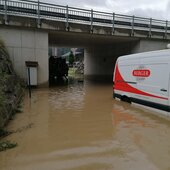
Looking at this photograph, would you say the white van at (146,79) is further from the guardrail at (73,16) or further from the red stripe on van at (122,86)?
the guardrail at (73,16)

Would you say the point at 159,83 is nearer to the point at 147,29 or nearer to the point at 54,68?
the point at 147,29

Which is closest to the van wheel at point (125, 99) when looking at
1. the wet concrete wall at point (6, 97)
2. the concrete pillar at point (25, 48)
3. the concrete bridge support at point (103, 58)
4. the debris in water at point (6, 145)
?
the wet concrete wall at point (6, 97)

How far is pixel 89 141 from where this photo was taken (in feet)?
14.1

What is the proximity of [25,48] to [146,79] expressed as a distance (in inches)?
370

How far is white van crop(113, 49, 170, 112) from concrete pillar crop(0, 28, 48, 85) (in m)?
6.74

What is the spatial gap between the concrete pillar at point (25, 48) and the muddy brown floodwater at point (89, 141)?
6938 millimetres

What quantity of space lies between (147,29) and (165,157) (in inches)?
597

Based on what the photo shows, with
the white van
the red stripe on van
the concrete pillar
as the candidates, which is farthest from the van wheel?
the concrete pillar

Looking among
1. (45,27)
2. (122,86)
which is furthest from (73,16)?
(122,86)

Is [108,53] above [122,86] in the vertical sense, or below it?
above

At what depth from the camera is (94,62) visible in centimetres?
2673

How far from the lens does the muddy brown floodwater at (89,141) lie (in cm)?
328

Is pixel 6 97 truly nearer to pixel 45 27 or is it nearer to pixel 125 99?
pixel 125 99

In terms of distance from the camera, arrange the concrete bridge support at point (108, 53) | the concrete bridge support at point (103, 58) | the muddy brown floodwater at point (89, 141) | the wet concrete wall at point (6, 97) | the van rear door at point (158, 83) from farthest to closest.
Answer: the concrete bridge support at point (103, 58)
the concrete bridge support at point (108, 53)
the van rear door at point (158, 83)
the wet concrete wall at point (6, 97)
the muddy brown floodwater at point (89, 141)
